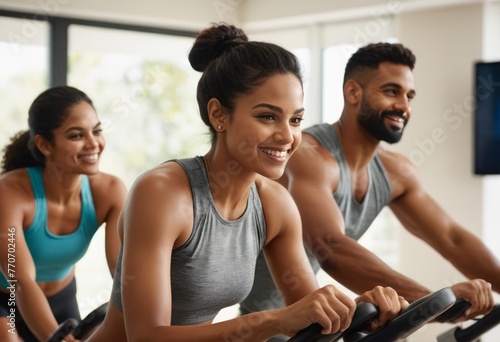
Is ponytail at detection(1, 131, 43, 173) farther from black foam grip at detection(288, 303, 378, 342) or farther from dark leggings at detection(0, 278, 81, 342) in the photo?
black foam grip at detection(288, 303, 378, 342)

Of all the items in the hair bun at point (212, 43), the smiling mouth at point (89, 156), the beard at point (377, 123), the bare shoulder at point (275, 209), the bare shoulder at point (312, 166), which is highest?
the hair bun at point (212, 43)

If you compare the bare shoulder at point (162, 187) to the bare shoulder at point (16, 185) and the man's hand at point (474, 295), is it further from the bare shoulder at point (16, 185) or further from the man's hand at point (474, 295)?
the bare shoulder at point (16, 185)

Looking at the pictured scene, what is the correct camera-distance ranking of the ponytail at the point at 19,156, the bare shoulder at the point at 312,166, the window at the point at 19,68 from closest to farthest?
the bare shoulder at the point at 312,166
the ponytail at the point at 19,156
the window at the point at 19,68

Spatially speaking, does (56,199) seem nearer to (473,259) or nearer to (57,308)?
(57,308)

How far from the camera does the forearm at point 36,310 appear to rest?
247cm

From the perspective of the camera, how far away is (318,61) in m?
5.93

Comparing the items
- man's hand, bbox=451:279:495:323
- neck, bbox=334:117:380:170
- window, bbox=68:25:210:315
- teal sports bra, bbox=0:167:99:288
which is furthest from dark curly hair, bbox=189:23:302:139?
window, bbox=68:25:210:315

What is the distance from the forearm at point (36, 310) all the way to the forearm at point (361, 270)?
0.94 metres

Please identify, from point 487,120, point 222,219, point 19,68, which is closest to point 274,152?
point 222,219

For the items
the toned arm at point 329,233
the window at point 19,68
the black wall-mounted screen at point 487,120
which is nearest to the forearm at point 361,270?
the toned arm at point 329,233

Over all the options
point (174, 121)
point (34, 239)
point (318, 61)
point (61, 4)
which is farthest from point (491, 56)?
point (34, 239)

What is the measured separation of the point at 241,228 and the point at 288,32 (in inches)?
177

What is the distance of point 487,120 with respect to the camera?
484 cm

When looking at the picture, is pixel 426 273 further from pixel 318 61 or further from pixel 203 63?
pixel 203 63
